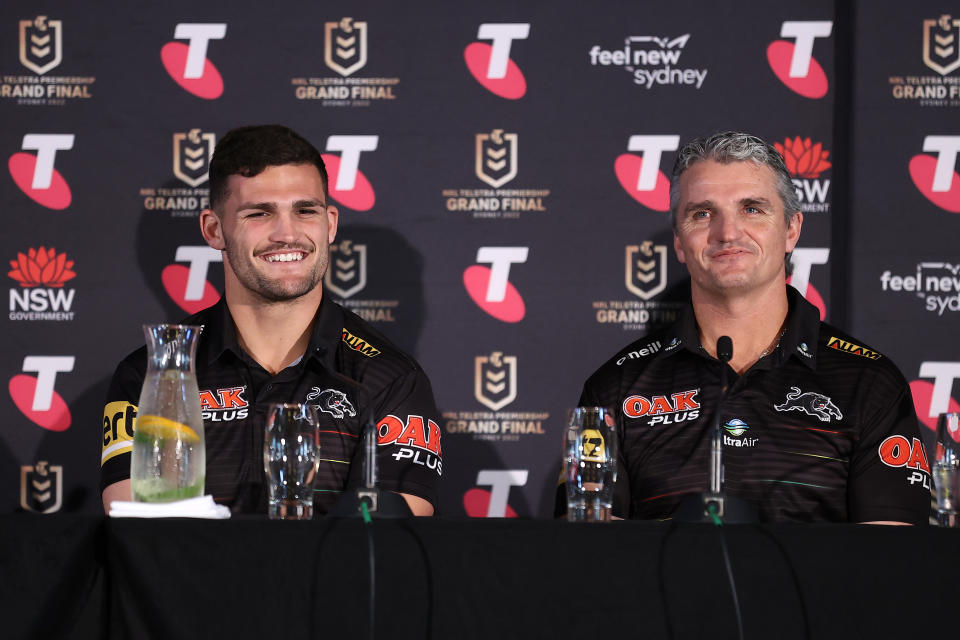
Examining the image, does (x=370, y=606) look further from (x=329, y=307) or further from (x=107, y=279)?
(x=107, y=279)

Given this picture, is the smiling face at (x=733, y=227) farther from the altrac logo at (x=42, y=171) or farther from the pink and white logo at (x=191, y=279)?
the altrac logo at (x=42, y=171)

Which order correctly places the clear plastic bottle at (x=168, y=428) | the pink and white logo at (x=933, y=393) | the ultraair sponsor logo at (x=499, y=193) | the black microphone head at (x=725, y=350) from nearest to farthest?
the clear plastic bottle at (x=168, y=428)
the black microphone head at (x=725, y=350)
the pink and white logo at (x=933, y=393)
the ultraair sponsor logo at (x=499, y=193)

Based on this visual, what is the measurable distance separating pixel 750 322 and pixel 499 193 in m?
0.93

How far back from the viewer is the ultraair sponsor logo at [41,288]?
123 inches

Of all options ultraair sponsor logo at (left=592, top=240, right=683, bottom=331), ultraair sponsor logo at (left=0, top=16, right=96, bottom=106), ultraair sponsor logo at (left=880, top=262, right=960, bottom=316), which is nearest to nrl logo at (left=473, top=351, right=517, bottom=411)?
ultraair sponsor logo at (left=592, top=240, right=683, bottom=331)

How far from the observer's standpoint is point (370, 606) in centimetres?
146

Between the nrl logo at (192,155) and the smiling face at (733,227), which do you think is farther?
the nrl logo at (192,155)

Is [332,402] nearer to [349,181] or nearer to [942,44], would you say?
[349,181]

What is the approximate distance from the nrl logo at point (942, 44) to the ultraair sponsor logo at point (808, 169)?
0.42 meters

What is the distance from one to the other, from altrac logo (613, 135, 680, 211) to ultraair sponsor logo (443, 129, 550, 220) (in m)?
0.27

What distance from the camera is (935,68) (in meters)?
3.08

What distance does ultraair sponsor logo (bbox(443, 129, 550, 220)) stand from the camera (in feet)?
10.2

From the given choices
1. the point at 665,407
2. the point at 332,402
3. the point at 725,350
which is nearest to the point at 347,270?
the point at 332,402

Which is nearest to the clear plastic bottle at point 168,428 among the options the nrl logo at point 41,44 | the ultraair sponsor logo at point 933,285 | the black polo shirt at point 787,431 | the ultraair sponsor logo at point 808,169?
the black polo shirt at point 787,431
